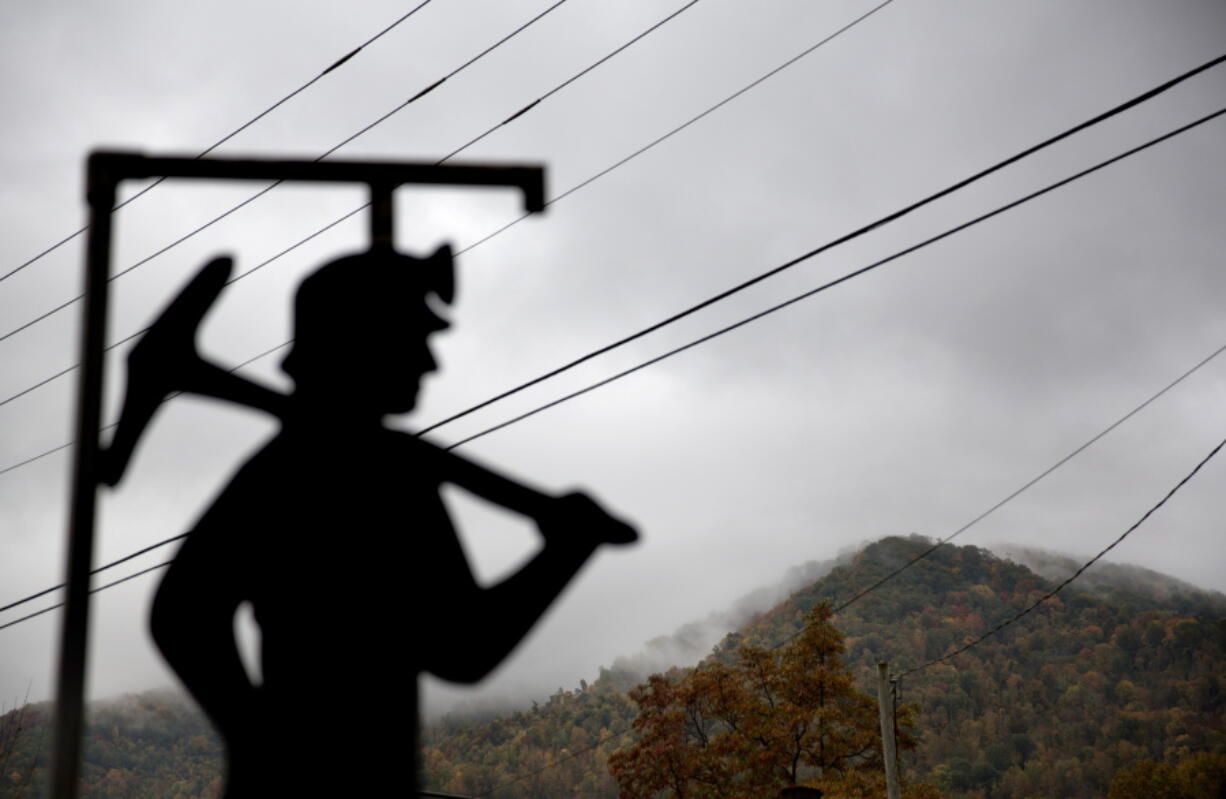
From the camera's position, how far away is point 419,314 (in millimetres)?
1543

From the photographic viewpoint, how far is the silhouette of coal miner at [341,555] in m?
1.44

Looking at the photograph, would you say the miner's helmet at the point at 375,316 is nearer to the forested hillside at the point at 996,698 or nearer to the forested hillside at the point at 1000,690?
the forested hillside at the point at 996,698

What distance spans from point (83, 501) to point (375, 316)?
481 millimetres

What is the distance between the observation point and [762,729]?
32.0 meters

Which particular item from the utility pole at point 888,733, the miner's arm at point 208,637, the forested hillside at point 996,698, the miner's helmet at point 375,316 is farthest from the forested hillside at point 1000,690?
the miner's helmet at point 375,316

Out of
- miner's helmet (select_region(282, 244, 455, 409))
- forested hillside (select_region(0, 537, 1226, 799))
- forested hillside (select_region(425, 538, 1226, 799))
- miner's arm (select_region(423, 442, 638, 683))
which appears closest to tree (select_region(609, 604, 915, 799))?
forested hillside (select_region(0, 537, 1226, 799))

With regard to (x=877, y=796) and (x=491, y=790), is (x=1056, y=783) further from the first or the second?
(x=877, y=796)

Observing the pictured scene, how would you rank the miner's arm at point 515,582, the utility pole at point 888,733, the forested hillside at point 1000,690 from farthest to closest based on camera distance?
the forested hillside at point 1000,690, the utility pole at point 888,733, the miner's arm at point 515,582

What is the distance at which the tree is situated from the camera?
30.9m

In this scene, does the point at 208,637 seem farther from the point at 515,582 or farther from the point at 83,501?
the point at 515,582

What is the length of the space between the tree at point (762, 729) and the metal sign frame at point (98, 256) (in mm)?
29324

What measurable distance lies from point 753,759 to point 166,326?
1288 inches

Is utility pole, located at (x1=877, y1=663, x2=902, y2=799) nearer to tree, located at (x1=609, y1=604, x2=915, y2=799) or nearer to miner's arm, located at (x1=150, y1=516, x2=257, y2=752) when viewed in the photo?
tree, located at (x1=609, y1=604, x2=915, y2=799)

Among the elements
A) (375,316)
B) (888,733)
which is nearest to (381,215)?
(375,316)
